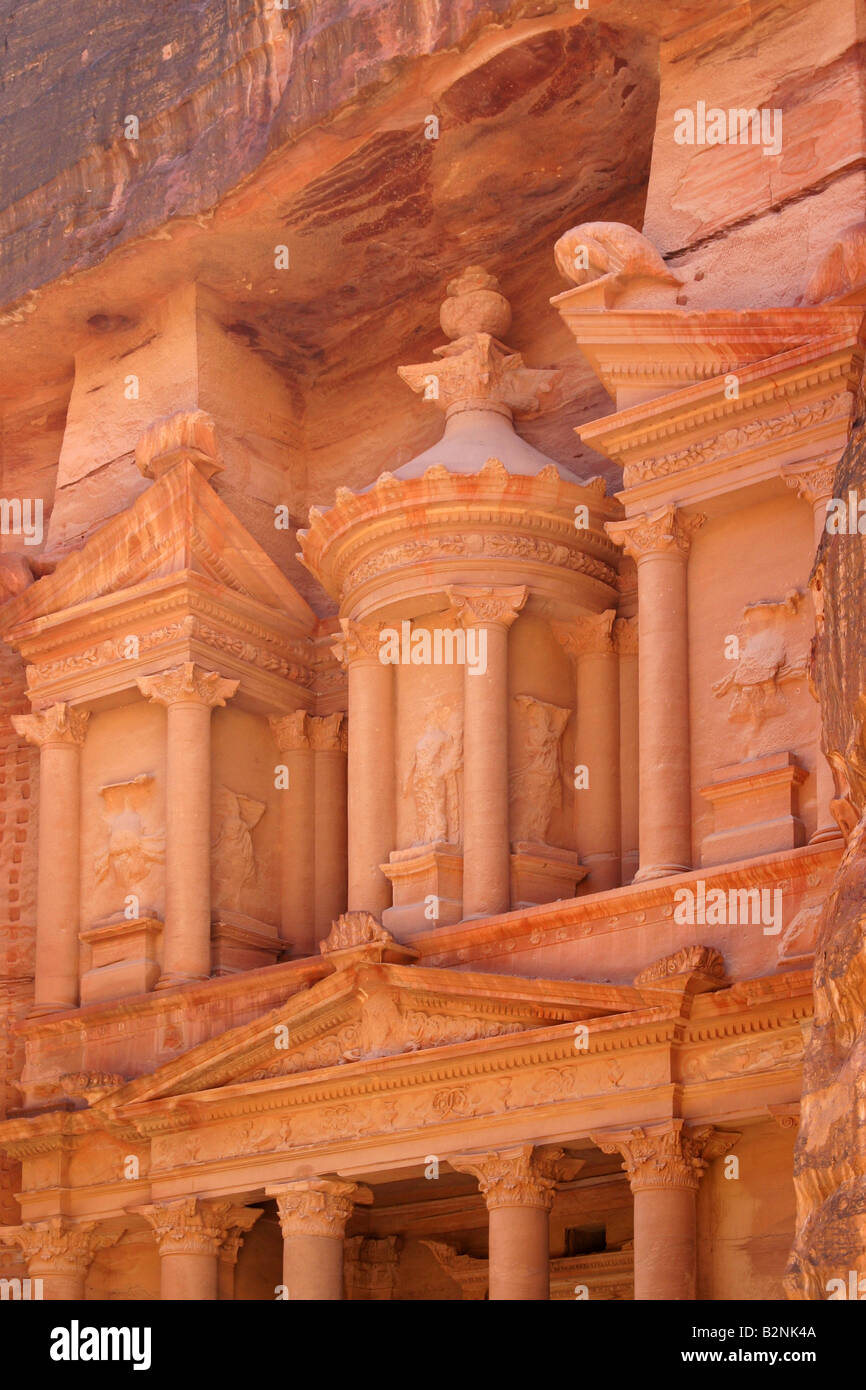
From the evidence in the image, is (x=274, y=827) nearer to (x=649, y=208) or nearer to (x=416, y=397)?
(x=416, y=397)

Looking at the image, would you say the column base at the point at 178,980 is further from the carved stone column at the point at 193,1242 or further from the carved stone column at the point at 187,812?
the carved stone column at the point at 193,1242

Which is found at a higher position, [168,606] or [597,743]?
[168,606]

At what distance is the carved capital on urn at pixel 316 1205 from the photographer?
24.1 m

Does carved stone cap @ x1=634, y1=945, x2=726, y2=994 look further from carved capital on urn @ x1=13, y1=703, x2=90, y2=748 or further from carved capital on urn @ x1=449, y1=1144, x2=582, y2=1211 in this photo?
carved capital on urn @ x1=13, y1=703, x2=90, y2=748

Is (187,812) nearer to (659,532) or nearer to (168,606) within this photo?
(168,606)

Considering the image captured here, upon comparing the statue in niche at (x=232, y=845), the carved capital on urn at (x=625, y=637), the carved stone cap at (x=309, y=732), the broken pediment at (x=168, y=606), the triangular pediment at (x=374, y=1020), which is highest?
the broken pediment at (x=168, y=606)

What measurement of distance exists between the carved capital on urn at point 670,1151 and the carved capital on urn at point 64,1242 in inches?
260

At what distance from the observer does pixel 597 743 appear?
84.8ft

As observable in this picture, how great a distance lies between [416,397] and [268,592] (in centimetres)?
300

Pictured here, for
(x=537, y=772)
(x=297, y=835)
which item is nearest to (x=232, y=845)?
(x=297, y=835)

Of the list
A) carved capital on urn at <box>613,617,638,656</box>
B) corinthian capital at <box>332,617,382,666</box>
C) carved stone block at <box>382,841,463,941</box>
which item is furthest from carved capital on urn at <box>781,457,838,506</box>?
corinthian capital at <box>332,617,382,666</box>

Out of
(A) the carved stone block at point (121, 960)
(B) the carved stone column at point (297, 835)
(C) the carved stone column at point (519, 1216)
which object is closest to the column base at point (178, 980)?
(A) the carved stone block at point (121, 960)

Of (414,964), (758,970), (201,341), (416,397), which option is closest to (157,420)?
(201,341)

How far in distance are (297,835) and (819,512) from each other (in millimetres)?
7950
